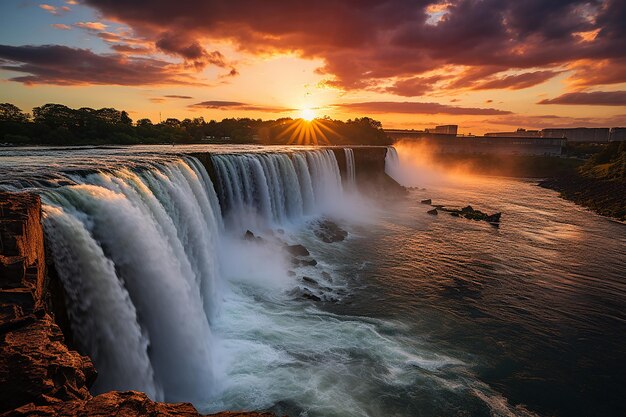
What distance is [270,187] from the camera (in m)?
24.7

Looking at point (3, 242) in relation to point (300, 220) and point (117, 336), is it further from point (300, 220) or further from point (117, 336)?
point (300, 220)

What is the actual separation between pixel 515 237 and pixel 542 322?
13.5 metres

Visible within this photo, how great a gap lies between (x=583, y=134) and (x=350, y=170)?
14488 cm

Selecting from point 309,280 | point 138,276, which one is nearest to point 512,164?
point 309,280

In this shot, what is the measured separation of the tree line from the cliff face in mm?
34830

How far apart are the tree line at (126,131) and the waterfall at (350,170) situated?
22.5m

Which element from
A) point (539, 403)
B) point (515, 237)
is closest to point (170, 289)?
point (539, 403)

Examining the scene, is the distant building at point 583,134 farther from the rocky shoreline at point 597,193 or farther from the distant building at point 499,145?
the rocky shoreline at point 597,193

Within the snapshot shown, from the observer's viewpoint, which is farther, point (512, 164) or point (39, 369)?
point (512, 164)

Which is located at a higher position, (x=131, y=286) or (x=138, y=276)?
(x=138, y=276)

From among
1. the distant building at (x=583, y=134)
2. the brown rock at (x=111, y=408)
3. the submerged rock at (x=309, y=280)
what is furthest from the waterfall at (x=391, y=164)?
the distant building at (x=583, y=134)

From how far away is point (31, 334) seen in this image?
466 centimetres

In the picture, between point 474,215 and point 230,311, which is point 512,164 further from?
point 230,311

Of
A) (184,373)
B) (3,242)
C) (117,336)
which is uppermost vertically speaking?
(3,242)
